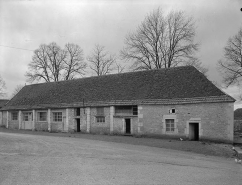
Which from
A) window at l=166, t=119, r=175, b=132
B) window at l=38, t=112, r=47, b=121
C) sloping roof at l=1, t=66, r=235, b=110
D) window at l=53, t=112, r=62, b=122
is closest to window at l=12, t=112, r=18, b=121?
sloping roof at l=1, t=66, r=235, b=110

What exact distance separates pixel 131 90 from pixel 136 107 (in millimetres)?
2272

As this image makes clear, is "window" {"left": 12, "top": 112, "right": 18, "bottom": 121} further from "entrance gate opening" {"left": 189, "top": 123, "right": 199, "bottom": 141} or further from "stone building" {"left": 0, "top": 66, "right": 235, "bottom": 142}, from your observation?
"entrance gate opening" {"left": 189, "top": 123, "right": 199, "bottom": 141}

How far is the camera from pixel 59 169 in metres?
9.63

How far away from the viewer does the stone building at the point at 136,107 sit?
21766mm

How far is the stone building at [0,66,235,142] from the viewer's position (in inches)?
857

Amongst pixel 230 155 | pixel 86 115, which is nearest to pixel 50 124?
pixel 86 115

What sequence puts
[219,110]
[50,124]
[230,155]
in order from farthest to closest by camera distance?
[50,124] → [219,110] → [230,155]

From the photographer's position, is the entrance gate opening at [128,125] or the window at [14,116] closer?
the entrance gate opening at [128,125]

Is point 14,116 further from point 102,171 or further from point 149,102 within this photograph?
point 102,171

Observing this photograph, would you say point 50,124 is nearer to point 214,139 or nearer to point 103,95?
point 103,95

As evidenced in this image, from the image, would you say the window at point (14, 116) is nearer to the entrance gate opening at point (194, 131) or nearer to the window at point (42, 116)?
the window at point (42, 116)

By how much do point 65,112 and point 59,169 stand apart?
20719mm

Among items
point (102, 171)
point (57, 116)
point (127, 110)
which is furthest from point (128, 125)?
point (102, 171)

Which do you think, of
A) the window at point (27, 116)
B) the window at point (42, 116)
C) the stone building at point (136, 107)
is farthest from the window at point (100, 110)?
the window at point (27, 116)
